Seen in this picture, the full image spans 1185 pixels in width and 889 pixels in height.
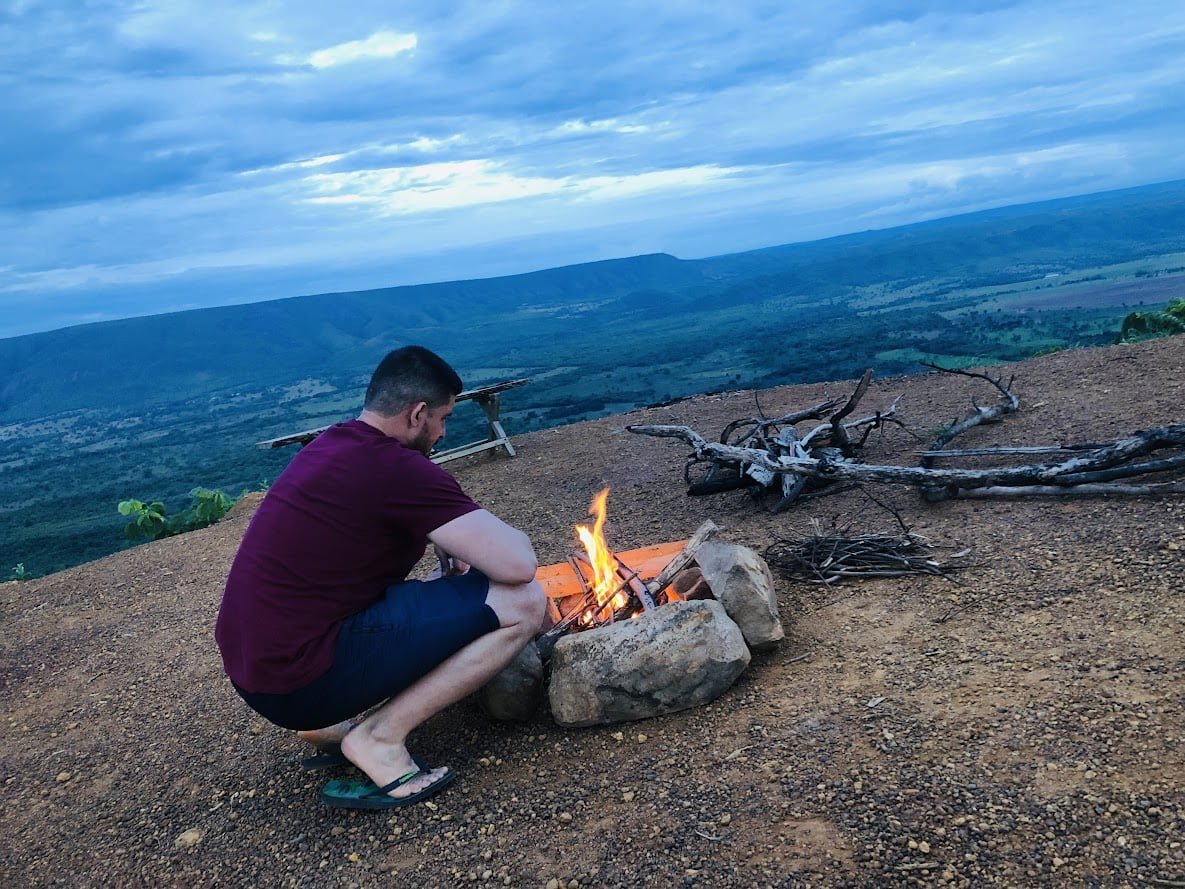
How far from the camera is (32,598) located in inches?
292

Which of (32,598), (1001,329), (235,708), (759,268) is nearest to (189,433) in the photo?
(1001,329)

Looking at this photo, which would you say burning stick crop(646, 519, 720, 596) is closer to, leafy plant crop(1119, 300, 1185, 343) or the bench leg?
the bench leg

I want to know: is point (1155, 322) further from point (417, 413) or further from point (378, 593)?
point (378, 593)

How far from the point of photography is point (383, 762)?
3.17 metres

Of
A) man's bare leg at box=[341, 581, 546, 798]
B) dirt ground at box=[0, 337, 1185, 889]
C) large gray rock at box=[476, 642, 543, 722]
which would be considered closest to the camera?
dirt ground at box=[0, 337, 1185, 889]

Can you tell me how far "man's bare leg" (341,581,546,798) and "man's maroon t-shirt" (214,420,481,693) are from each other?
1.14 ft

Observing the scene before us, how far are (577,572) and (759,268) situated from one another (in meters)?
168

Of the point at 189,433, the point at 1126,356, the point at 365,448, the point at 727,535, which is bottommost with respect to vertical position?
the point at 189,433

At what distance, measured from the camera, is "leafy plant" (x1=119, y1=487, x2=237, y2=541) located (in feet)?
33.5

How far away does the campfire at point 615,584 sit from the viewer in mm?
4000

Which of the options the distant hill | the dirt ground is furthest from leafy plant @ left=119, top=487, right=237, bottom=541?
the distant hill

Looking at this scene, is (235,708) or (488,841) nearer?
(488,841)

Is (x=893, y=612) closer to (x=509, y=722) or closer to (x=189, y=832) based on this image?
(x=509, y=722)

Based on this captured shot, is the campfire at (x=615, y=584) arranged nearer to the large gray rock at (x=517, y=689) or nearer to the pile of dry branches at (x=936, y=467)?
Answer: the large gray rock at (x=517, y=689)
